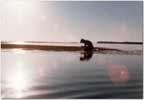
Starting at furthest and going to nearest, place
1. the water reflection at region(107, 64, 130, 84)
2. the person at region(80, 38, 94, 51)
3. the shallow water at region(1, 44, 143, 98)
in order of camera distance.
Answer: the person at region(80, 38, 94, 51), the water reflection at region(107, 64, 130, 84), the shallow water at region(1, 44, 143, 98)

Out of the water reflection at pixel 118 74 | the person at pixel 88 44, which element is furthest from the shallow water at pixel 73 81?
the person at pixel 88 44

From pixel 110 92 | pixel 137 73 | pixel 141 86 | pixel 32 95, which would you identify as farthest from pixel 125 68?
pixel 32 95

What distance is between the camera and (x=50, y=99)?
30.8 feet

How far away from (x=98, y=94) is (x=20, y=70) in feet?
20.1

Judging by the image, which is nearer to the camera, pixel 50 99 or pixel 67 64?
pixel 50 99

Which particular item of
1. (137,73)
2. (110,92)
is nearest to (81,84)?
(110,92)

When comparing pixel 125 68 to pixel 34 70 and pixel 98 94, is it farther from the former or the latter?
pixel 98 94

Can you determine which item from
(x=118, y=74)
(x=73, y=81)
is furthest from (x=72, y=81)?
(x=118, y=74)

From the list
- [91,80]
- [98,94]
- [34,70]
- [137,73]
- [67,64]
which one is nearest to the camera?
A: [98,94]

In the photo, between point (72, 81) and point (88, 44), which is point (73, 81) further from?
point (88, 44)

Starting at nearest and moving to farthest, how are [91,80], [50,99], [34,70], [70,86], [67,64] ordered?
1. [50,99]
2. [70,86]
3. [91,80]
4. [34,70]
5. [67,64]

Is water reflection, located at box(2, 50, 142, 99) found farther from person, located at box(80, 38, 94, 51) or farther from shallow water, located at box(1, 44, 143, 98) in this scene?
person, located at box(80, 38, 94, 51)

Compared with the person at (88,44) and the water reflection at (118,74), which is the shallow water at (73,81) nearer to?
the water reflection at (118,74)

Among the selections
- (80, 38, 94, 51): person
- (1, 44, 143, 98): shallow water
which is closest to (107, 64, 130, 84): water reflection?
(1, 44, 143, 98): shallow water
